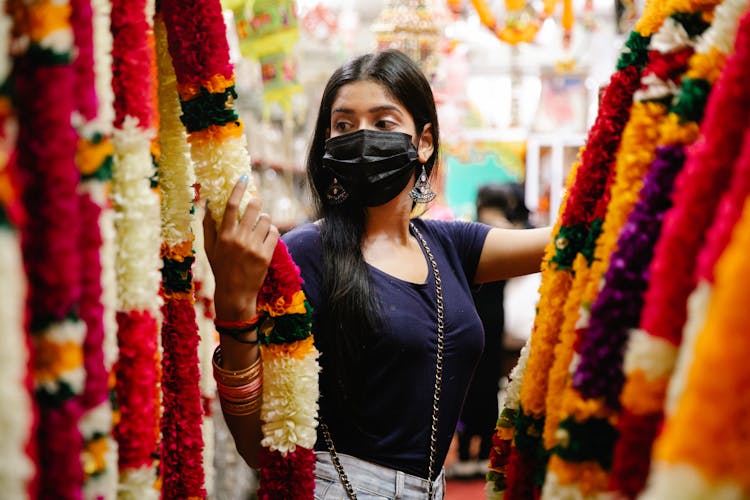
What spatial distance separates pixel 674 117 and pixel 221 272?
1.89ft

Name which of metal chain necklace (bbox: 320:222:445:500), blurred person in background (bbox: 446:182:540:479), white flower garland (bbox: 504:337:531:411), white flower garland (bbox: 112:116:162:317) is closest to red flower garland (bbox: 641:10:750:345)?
white flower garland (bbox: 504:337:531:411)

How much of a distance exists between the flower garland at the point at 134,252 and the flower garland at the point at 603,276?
15.5 inches

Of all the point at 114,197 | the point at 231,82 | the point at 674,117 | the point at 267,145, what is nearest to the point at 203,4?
the point at 231,82

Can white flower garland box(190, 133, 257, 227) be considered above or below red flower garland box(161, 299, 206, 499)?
above

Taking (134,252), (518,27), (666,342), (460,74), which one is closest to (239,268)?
(134,252)

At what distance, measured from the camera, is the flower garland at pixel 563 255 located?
749mm

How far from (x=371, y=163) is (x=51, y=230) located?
0.77m

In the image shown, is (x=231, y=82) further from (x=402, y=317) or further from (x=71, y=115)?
(x=402, y=317)

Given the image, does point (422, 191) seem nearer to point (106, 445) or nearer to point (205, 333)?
point (205, 333)

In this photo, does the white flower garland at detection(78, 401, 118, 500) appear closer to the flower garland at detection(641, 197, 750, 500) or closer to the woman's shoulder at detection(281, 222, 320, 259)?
the flower garland at detection(641, 197, 750, 500)

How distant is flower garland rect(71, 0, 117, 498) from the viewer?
58cm

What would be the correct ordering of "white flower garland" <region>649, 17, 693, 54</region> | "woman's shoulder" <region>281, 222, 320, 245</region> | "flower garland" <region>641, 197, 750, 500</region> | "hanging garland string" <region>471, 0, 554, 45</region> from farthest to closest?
1. "hanging garland string" <region>471, 0, 554, 45</region>
2. "woman's shoulder" <region>281, 222, 320, 245</region>
3. "white flower garland" <region>649, 17, 693, 54</region>
4. "flower garland" <region>641, 197, 750, 500</region>

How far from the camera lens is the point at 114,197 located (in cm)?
66

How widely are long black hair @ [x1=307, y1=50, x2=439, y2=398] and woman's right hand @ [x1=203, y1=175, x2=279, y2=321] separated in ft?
0.83
